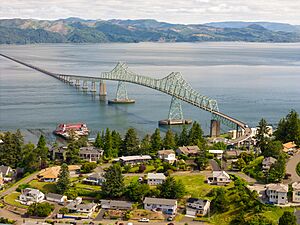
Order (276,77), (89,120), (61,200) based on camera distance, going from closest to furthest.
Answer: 1. (61,200)
2. (89,120)
3. (276,77)

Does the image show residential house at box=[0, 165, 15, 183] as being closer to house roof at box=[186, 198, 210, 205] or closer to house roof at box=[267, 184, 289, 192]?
house roof at box=[186, 198, 210, 205]

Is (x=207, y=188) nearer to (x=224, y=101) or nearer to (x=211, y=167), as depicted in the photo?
(x=211, y=167)

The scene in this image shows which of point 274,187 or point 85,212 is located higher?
point 274,187

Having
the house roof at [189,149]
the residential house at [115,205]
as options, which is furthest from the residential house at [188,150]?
the residential house at [115,205]

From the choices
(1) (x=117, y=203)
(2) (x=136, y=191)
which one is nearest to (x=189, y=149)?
(2) (x=136, y=191)

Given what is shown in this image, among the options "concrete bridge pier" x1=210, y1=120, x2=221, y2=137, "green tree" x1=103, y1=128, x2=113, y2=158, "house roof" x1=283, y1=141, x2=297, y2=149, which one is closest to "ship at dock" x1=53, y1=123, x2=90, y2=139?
"green tree" x1=103, y1=128, x2=113, y2=158

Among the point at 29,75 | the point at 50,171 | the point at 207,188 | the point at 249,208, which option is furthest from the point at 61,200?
the point at 29,75

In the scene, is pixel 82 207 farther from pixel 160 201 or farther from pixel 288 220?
pixel 288 220
